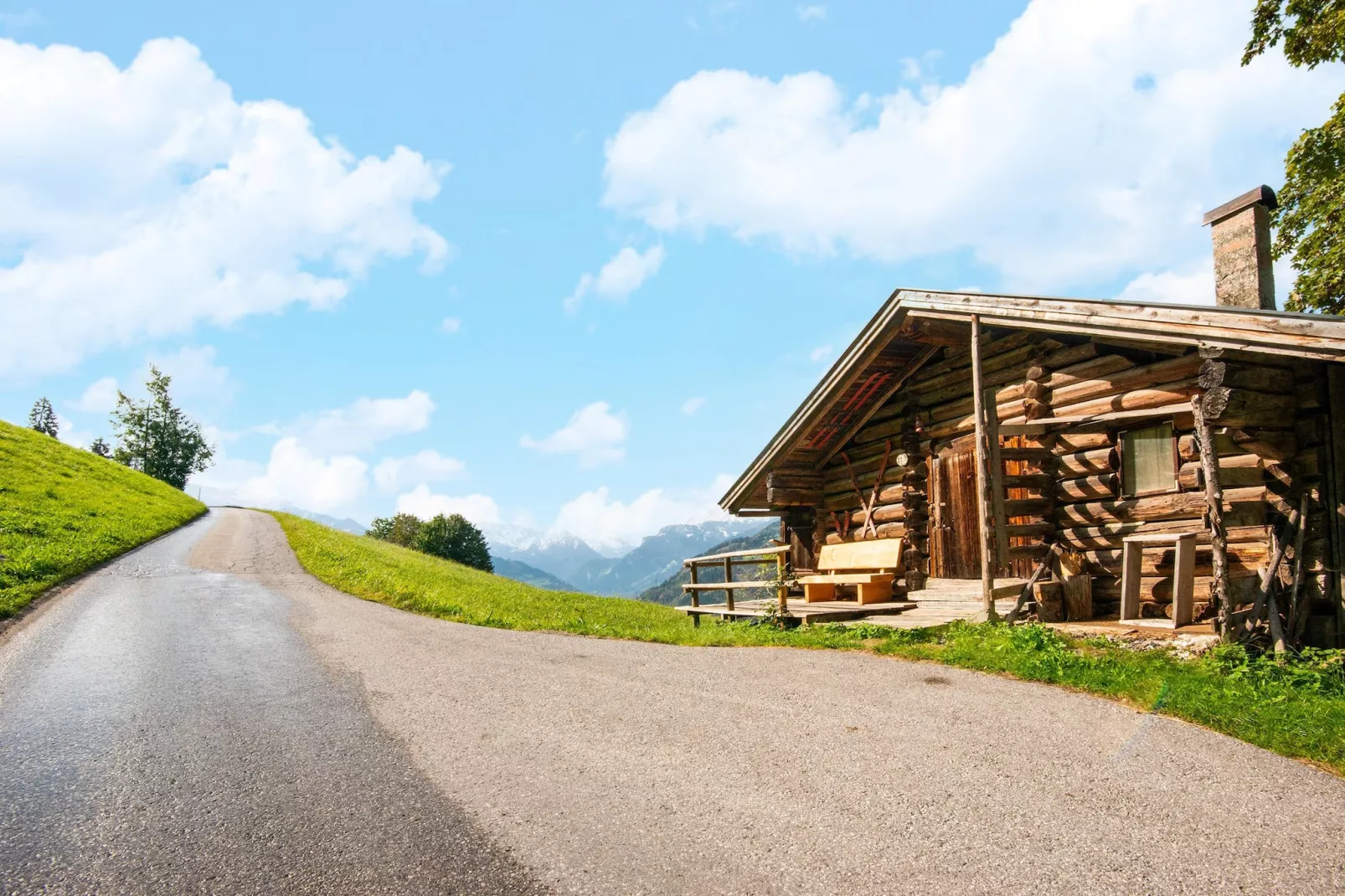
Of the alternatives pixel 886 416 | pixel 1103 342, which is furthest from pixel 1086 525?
pixel 886 416

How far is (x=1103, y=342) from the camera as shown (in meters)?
11.6

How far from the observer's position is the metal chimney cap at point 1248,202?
10.3m

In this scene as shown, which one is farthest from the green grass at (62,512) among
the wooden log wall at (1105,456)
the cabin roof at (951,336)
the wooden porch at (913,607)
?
the wooden log wall at (1105,456)

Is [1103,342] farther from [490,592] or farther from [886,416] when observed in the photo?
[490,592]

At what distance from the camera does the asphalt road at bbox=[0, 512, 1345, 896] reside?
401cm

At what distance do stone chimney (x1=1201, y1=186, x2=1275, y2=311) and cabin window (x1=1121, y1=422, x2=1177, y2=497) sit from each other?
2.01 m

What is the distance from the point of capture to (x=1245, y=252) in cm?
1043

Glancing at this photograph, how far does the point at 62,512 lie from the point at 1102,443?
31.0 m

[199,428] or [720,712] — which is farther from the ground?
[199,428]

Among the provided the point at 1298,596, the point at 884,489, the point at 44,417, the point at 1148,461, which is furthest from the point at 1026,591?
the point at 44,417

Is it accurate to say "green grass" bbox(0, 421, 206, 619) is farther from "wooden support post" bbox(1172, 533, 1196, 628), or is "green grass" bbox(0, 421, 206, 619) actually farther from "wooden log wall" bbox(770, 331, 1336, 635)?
"wooden support post" bbox(1172, 533, 1196, 628)

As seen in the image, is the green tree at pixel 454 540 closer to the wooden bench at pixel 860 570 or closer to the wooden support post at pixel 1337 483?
the wooden bench at pixel 860 570

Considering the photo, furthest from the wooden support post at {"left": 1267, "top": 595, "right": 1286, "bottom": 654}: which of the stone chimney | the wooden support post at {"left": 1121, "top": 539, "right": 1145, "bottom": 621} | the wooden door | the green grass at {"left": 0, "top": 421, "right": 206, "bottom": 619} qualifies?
the green grass at {"left": 0, "top": 421, "right": 206, "bottom": 619}

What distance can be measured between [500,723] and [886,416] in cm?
1196
